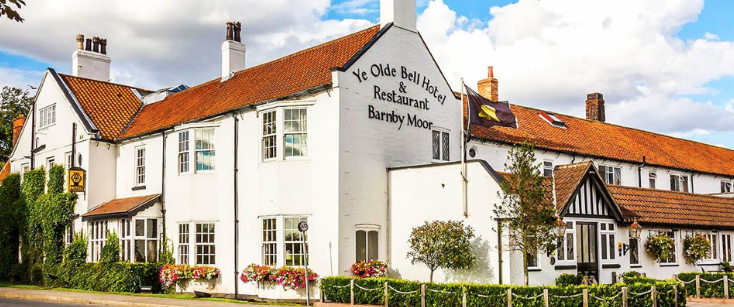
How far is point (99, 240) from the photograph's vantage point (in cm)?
3161

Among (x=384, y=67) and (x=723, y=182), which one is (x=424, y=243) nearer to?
(x=384, y=67)

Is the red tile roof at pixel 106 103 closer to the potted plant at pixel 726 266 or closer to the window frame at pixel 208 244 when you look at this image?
the window frame at pixel 208 244

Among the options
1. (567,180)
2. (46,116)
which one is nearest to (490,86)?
(567,180)

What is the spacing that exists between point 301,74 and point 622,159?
18.5m

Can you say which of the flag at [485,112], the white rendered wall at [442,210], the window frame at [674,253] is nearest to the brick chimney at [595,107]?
the window frame at [674,253]

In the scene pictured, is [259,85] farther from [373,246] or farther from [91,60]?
[91,60]

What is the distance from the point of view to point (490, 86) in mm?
36688

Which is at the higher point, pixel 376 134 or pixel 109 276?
pixel 376 134

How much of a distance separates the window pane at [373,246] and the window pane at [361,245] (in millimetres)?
225

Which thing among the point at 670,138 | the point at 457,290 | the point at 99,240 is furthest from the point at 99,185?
the point at 670,138

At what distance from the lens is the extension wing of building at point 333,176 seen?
75.5 feet

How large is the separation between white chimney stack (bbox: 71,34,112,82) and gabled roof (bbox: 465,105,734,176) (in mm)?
21562

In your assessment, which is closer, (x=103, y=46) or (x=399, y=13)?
(x=399, y=13)

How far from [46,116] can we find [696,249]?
1228 inches
